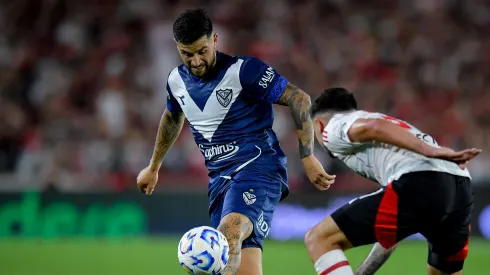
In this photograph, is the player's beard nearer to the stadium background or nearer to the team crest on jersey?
the team crest on jersey

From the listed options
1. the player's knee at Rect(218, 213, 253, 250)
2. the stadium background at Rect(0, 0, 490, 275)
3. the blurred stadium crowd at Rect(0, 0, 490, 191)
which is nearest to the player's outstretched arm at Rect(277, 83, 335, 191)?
the player's knee at Rect(218, 213, 253, 250)

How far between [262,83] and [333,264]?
1.45 meters

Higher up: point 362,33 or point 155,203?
point 362,33

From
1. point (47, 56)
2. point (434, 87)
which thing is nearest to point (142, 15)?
point (47, 56)

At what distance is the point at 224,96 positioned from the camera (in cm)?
629

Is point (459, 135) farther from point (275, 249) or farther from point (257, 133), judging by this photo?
point (257, 133)

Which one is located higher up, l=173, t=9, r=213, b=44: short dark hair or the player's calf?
l=173, t=9, r=213, b=44: short dark hair

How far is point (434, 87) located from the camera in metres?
15.4

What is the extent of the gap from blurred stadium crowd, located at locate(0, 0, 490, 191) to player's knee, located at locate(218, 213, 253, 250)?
7.89 meters

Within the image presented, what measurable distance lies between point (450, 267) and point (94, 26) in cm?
1150

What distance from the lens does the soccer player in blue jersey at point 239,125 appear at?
6.02m

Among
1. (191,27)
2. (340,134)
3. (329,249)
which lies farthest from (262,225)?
(191,27)

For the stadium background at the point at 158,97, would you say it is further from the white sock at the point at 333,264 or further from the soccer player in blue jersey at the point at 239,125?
the white sock at the point at 333,264

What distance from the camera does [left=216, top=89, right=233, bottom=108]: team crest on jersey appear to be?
6285mm
